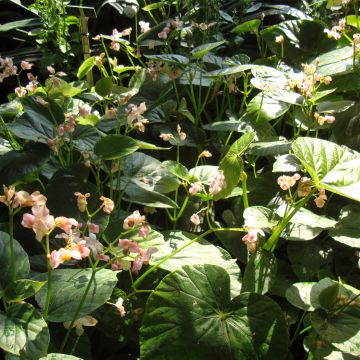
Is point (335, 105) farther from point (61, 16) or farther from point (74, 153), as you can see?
point (61, 16)

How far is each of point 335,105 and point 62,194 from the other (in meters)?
0.62

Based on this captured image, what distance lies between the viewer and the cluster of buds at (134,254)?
63 centimetres

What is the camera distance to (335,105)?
41.9 inches

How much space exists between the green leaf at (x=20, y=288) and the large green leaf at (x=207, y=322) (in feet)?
0.56

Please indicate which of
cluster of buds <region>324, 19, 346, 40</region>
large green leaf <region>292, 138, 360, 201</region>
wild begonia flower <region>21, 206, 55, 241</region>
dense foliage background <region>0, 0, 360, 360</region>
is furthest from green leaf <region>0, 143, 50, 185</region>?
cluster of buds <region>324, 19, 346, 40</region>

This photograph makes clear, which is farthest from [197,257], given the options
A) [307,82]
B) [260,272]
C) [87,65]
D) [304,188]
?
[87,65]

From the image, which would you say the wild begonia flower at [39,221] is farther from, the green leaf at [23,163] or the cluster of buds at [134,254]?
the green leaf at [23,163]

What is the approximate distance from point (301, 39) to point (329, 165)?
75cm

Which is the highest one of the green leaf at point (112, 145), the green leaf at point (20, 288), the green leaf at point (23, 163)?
the green leaf at point (112, 145)

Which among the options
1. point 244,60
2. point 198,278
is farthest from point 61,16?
point 198,278

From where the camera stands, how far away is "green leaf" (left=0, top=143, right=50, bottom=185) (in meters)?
0.89

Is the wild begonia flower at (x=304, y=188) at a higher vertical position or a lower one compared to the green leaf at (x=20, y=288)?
lower

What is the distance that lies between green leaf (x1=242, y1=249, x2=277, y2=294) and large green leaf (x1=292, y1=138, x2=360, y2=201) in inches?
5.9

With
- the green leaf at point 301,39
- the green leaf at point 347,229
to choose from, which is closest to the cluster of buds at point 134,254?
the green leaf at point 347,229
